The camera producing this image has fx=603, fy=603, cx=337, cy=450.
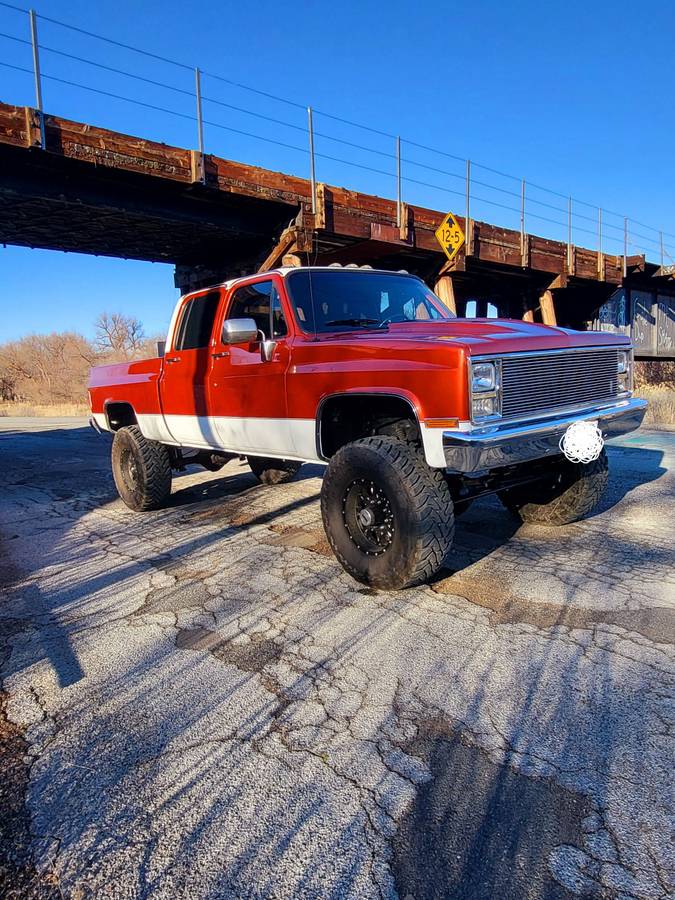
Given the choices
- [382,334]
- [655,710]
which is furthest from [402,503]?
[655,710]

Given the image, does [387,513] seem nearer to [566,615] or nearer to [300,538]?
[566,615]

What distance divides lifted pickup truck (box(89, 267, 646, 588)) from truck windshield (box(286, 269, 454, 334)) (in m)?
0.01

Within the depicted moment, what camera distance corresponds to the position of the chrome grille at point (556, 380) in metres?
3.59

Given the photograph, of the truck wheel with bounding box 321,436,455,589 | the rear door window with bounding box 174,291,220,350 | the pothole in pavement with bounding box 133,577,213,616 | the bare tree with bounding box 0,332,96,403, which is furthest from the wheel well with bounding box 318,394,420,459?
the bare tree with bounding box 0,332,96,403

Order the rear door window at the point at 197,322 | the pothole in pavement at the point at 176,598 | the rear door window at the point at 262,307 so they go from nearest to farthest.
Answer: the pothole in pavement at the point at 176,598, the rear door window at the point at 262,307, the rear door window at the point at 197,322

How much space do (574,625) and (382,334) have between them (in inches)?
84.7

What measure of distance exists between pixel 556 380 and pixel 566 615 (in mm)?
1490

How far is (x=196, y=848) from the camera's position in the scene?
1821 mm

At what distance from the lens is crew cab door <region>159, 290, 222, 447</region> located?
222 inches

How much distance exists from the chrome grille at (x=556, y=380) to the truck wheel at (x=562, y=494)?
633 mm

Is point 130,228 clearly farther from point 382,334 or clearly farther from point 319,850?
point 319,850

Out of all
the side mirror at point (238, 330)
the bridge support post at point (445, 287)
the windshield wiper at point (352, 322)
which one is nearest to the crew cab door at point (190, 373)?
the side mirror at point (238, 330)

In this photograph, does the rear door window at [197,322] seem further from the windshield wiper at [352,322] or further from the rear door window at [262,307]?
the windshield wiper at [352,322]

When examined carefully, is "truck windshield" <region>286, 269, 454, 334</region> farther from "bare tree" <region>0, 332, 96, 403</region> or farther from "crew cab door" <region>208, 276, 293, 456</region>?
"bare tree" <region>0, 332, 96, 403</region>
